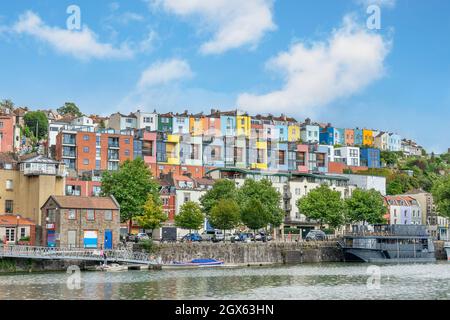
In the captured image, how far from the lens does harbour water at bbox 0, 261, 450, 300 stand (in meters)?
53.2

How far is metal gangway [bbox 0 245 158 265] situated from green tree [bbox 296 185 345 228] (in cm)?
4266

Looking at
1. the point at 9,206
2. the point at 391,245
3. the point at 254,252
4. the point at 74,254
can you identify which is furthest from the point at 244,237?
the point at 74,254

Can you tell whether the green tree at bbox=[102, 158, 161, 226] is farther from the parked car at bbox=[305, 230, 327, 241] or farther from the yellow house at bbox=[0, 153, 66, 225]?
the parked car at bbox=[305, 230, 327, 241]

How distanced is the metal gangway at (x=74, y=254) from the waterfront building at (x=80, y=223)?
309cm

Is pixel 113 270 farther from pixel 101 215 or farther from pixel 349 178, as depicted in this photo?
pixel 349 178

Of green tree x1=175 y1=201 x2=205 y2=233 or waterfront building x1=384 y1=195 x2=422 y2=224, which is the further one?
waterfront building x1=384 y1=195 x2=422 y2=224

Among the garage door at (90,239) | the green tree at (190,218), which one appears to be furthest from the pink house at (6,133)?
the garage door at (90,239)

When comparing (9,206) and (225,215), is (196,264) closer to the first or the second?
(225,215)

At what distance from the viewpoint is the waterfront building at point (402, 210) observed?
A: 14950 cm

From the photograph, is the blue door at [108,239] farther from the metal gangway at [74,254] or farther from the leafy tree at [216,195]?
the leafy tree at [216,195]

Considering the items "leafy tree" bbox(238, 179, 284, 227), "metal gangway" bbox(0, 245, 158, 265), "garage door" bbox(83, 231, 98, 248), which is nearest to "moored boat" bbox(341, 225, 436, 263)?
"leafy tree" bbox(238, 179, 284, 227)

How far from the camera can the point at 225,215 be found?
104 m

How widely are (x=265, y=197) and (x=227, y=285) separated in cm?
5611

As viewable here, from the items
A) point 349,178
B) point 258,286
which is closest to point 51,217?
point 258,286
